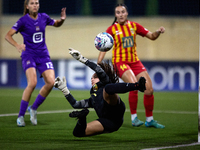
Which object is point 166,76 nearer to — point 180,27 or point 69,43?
point 180,27

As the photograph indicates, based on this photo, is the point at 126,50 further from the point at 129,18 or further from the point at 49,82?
the point at 129,18

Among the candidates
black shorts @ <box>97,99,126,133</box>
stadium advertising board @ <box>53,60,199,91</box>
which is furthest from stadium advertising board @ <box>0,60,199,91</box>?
black shorts @ <box>97,99,126,133</box>

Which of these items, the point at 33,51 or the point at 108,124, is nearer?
the point at 108,124

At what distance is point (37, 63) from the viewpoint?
622 cm

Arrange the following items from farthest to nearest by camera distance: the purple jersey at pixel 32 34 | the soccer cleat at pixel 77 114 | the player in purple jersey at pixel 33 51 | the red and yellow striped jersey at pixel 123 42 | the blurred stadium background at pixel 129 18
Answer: the blurred stadium background at pixel 129 18
the red and yellow striped jersey at pixel 123 42
the purple jersey at pixel 32 34
the player in purple jersey at pixel 33 51
the soccer cleat at pixel 77 114

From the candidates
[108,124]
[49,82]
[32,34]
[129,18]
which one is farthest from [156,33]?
[129,18]

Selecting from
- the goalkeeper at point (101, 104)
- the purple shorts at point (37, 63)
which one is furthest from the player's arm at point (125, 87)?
the purple shorts at point (37, 63)

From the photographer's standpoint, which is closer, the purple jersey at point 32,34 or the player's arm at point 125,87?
the player's arm at point 125,87

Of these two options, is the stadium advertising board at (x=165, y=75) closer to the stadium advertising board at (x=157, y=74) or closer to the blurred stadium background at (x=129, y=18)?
the stadium advertising board at (x=157, y=74)

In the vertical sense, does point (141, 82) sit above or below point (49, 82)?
above

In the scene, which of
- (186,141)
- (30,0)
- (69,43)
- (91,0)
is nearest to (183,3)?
(91,0)

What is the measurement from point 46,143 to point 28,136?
1.89 feet

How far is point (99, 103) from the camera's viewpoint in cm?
452

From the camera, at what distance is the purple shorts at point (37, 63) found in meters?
6.10
